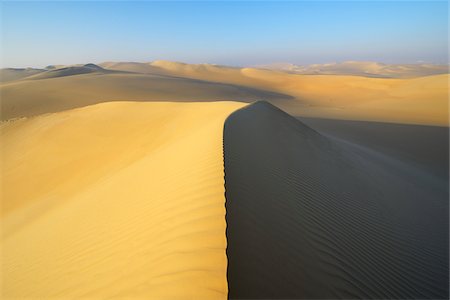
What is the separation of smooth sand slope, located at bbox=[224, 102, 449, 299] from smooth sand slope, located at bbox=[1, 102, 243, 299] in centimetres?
27

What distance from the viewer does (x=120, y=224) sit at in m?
3.96

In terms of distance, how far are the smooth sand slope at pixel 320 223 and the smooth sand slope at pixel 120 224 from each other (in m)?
0.27

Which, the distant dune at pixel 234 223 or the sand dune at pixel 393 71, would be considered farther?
the sand dune at pixel 393 71

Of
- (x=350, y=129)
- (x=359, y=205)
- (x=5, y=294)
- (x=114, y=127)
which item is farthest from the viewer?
(x=350, y=129)

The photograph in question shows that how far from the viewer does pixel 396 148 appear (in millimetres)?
11359

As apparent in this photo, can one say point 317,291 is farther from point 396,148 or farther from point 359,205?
point 396,148

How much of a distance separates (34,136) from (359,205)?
12.6 m

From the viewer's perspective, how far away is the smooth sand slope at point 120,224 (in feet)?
8.46

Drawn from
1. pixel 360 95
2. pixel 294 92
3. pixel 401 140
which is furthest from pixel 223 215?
pixel 294 92

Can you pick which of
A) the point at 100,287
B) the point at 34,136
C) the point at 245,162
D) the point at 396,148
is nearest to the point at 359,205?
the point at 245,162

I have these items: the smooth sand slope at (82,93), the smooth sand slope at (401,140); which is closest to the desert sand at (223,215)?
the smooth sand slope at (401,140)

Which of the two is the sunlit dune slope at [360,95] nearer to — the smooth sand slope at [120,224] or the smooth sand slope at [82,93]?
the smooth sand slope at [82,93]

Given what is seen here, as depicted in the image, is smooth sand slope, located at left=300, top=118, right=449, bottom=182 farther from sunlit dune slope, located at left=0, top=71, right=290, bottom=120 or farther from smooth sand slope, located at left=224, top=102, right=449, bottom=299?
sunlit dune slope, located at left=0, top=71, right=290, bottom=120

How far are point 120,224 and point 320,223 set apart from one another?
2.88 m
